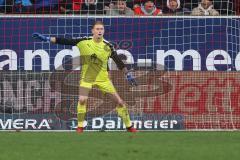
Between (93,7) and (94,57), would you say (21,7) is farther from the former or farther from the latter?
(94,57)

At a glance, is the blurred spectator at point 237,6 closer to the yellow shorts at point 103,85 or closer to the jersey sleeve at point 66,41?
the yellow shorts at point 103,85

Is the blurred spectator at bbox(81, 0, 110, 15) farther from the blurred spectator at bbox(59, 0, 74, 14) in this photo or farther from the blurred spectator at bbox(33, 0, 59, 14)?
the blurred spectator at bbox(33, 0, 59, 14)

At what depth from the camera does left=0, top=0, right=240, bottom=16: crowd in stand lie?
20.2m

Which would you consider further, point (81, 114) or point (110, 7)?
point (110, 7)

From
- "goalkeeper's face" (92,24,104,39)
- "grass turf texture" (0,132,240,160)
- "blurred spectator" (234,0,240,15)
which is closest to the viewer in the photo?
"grass turf texture" (0,132,240,160)

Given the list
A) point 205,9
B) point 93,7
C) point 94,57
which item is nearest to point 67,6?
point 93,7

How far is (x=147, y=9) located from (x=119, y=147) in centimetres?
902

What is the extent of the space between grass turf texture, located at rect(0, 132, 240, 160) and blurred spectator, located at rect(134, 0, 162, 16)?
608 centimetres

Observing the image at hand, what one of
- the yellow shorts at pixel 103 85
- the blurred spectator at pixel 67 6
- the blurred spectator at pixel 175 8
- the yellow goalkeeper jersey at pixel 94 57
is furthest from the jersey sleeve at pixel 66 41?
the blurred spectator at pixel 175 8

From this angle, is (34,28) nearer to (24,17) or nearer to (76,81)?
(24,17)

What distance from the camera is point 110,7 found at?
66.5 ft

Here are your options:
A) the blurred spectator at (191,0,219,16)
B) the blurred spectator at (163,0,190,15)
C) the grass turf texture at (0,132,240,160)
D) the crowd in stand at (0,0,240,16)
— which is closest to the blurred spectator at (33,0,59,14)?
the crowd in stand at (0,0,240,16)

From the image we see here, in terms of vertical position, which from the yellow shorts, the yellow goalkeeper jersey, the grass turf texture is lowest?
the grass turf texture

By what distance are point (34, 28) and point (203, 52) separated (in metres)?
3.93
